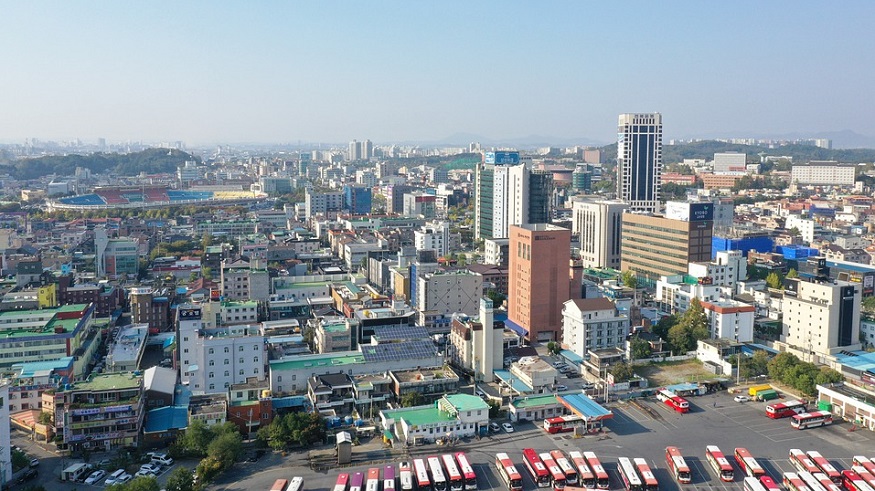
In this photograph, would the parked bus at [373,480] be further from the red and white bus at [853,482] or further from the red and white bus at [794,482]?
the red and white bus at [853,482]

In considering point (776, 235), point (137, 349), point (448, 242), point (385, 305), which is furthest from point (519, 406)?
point (776, 235)

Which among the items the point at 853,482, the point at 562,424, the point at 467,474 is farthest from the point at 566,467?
the point at 853,482

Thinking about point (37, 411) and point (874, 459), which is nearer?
point (874, 459)

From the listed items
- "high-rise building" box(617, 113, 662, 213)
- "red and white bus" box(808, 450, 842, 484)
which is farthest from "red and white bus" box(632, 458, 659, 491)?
"high-rise building" box(617, 113, 662, 213)

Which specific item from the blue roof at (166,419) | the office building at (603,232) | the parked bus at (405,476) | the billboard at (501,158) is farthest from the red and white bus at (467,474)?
the billboard at (501,158)

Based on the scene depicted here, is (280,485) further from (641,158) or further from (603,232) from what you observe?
(641,158)

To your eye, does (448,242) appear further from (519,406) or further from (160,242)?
(519,406)
